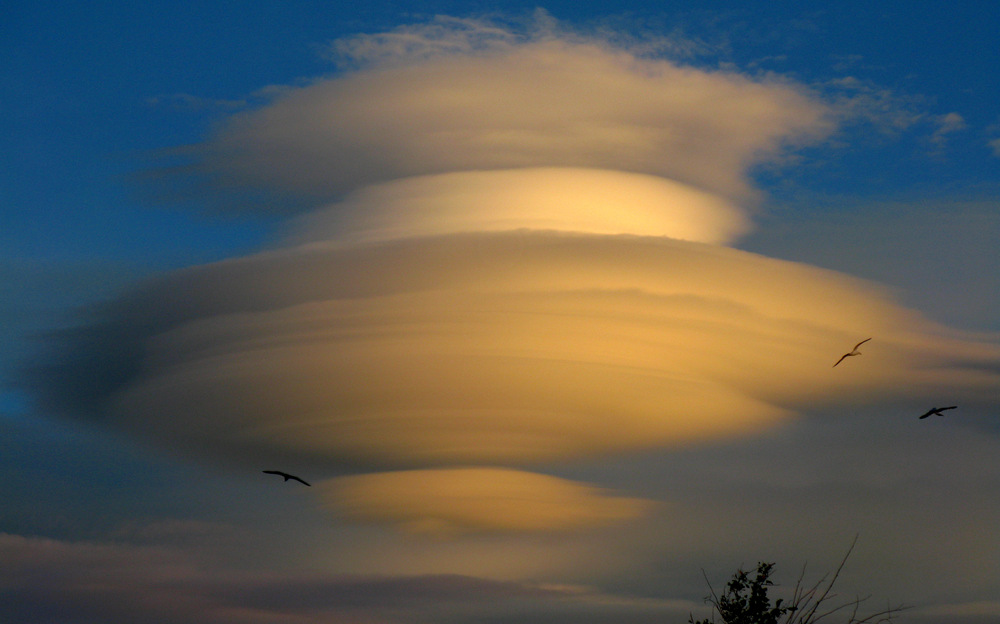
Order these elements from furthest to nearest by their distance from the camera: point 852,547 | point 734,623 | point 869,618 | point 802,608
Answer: point 734,623 < point 802,608 < point 869,618 < point 852,547

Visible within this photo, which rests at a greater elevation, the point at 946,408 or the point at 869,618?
the point at 946,408

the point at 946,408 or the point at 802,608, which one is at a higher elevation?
the point at 946,408

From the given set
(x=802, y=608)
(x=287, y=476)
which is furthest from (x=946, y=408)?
(x=287, y=476)

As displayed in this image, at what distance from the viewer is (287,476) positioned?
3662 centimetres

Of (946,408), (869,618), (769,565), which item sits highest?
Answer: (946,408)

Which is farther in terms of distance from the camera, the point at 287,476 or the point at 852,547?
the point at 287,476

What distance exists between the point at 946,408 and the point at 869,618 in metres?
7.96

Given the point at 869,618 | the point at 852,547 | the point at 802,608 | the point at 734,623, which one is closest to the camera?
the point at 852,547

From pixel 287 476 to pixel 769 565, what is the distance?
21.5 metres

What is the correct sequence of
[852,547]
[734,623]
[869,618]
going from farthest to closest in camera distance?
1. [734,623]
2. [869,618]
3. [852,547]

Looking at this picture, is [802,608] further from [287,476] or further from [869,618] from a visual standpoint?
[287,476]

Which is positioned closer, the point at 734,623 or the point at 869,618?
the point at 869,618

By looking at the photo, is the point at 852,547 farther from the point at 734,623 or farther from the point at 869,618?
the point at 734,623

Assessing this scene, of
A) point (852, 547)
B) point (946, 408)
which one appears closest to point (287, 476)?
point (852, 547)
